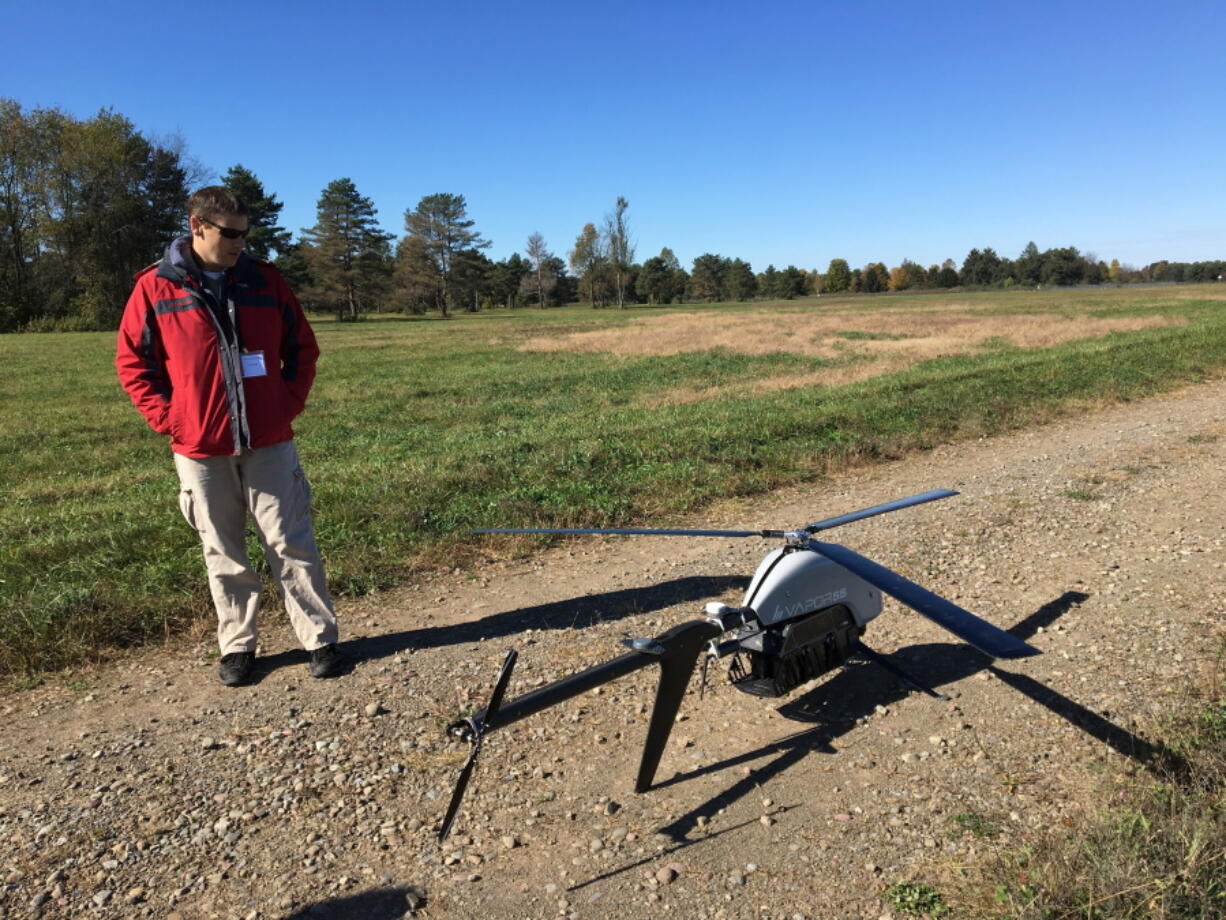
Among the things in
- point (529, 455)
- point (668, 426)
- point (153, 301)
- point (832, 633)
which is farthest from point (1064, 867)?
point (668, 426)

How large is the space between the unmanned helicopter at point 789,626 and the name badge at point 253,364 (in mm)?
1831

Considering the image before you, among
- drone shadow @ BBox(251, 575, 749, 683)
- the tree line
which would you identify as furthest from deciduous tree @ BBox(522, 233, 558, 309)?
drone shadow @ BBox(251, 575, 749, 683)

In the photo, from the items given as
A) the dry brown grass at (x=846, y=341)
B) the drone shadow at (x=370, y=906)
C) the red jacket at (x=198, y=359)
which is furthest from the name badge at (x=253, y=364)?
the dry brown grass at (x=846, y=341)

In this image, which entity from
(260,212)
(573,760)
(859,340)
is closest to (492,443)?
(573,760)

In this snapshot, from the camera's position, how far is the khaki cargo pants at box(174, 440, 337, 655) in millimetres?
4359

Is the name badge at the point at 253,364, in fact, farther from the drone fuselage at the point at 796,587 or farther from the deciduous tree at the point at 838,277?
the deciduous tree at the point at 838,277

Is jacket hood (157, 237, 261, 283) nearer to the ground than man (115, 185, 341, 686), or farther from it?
farther from it

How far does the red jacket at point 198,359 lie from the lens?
4.12 m

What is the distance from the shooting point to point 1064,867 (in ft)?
8.71

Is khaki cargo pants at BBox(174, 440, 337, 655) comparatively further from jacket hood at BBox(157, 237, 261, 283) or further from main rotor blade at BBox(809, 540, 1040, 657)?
main rotor blade at BBox(809, 540, 1040, 657)

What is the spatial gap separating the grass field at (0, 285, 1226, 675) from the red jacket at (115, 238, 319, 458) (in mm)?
1669

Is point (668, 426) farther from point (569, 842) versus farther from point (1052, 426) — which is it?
point (569, 842)

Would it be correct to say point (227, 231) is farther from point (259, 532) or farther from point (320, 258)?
point (320, 258)

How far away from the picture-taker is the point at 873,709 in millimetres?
4105
